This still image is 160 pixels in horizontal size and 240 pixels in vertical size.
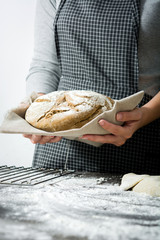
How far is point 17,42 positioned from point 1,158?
3.42ft

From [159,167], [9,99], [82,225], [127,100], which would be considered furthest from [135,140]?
[9,99]

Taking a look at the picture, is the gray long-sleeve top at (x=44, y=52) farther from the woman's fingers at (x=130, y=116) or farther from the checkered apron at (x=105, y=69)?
the woman's fingers at (x=130, y=116)

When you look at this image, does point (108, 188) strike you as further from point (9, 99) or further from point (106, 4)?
point (9, 99)

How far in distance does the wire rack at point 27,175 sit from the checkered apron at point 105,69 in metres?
0.12

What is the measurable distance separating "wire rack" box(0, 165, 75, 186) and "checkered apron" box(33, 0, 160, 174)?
12 centimetres

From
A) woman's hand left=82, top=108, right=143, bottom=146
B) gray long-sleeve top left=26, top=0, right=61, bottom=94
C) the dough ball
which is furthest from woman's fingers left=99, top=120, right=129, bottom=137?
gray long-sleeve top left=26, top=0, right=61, bottom=94

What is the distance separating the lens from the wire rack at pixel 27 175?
2.60 feet

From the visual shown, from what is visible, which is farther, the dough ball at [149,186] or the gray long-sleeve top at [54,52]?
the gray long-sleeve top at [54,52]

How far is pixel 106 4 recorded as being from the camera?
1.15 m

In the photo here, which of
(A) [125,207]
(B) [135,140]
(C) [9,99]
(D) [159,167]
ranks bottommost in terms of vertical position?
(C) [9,99]

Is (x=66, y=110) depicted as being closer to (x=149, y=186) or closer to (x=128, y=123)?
(x=128, y=123)

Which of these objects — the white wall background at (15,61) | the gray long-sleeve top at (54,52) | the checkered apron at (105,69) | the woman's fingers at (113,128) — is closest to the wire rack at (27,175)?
the checkered apron at (105,69)

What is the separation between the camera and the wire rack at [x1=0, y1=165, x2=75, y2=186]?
793 mm

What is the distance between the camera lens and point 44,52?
130cm
